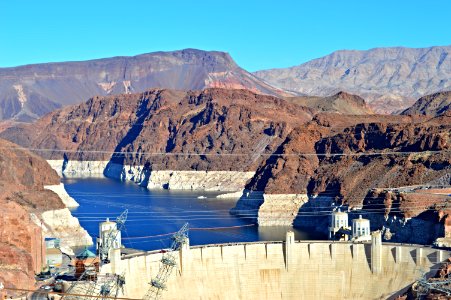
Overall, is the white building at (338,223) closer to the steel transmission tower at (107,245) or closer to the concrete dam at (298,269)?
the concrete dam at (298,269)

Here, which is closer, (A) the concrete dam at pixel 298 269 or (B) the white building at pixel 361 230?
(A) the concrete dam at pixel 298 269

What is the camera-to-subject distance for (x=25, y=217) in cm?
7312

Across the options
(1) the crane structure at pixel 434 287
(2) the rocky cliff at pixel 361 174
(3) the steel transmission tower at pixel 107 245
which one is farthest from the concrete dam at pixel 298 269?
(2) the rocky cliff at pixel 361 174

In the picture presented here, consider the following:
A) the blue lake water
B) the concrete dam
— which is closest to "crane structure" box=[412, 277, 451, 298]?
the concrete dam

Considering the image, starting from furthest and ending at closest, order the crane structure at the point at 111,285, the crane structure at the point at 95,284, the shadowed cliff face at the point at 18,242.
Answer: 1. the shadowed cliff face at the point at 18,242
2. the crane structure at the point at 111,285
3. the crane structure at the point at 95,284

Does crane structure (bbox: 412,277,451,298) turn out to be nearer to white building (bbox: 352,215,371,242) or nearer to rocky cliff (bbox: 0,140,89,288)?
rocky cliff (bbox: 0,140,89,288)

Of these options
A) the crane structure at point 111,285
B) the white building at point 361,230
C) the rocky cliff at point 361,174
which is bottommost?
the crane structure at point 111,285

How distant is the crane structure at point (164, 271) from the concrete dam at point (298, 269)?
41 cm

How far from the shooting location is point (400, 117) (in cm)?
18750

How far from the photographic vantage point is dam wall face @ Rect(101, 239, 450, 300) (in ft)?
218

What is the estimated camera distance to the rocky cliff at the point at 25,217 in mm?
63906

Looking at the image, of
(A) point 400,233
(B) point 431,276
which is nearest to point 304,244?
(B) point 431,276

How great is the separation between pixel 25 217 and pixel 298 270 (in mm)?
21660

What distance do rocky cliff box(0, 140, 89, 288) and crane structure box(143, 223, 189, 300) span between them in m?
8.01
